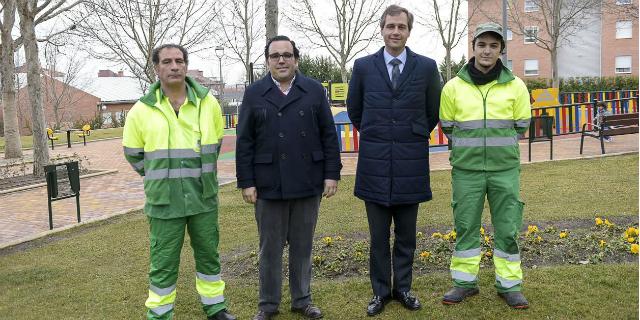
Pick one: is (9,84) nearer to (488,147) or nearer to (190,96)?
(190,96)

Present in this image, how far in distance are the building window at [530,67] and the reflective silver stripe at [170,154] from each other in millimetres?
47936

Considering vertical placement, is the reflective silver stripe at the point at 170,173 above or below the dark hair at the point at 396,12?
below

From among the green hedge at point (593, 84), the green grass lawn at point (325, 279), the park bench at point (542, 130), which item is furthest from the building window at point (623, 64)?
the green grass lawn at point (325, 279)

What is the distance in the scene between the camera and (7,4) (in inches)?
614

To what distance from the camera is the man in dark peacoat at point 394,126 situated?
395 centimetres

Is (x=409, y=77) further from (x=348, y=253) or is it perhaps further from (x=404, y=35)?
(x=348, y=253)

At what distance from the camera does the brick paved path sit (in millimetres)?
8790

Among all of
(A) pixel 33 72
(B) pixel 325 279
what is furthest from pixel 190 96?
(A) pixel 33 72

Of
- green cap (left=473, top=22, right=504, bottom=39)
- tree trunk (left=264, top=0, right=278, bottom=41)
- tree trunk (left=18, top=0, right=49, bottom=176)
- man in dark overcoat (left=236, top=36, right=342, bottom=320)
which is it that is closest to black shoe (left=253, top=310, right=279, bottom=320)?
man in dark overcoat (left=236, top=36, right=342, bottom=320)

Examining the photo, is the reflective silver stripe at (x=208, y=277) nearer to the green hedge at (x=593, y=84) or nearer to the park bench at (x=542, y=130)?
the park bench at (x=542, y=130)

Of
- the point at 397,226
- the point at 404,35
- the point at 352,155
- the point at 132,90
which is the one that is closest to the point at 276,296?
the point at 397,226

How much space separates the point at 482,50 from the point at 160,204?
7.90 feet

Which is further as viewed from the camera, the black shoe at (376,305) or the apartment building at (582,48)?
the apartment building at (582,48)

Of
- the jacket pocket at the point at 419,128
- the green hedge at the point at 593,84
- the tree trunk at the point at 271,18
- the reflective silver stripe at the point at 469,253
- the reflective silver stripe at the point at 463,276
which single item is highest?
the green hedge at the point at 593,84
